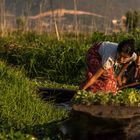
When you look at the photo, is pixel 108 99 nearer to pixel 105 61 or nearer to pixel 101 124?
pixel 101 124

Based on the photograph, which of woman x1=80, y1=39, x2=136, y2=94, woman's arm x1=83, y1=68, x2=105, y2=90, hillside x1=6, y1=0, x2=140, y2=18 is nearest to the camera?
woman x1=80, y1=39, x2=136, y2=94

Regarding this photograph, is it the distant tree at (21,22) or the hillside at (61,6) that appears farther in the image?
the distant tree at (21,22)

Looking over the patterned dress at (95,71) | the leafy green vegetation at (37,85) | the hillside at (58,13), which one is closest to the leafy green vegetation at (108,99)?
the leafy green vegetation at (37,85)

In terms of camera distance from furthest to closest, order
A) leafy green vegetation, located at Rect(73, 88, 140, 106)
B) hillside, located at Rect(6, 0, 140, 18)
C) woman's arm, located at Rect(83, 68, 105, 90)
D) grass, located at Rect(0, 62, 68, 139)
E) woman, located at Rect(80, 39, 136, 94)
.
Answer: hillside, located at Rect(6, 0, 140, 18)
woman's arm, located at Rect(83, 68, 105, 90)
woman, located at Rect(80, 39, 136, 94)
grass, located at Rect(0, 62, 68, 139)
leafy green vegetation, located at Rect(73, 88, 140, 106)

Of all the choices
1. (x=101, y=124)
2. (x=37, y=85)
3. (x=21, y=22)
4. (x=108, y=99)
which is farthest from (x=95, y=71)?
(x=21, y=22)

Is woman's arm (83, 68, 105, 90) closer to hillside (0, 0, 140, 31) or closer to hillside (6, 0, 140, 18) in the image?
hillside (0, 0, 140, 31)

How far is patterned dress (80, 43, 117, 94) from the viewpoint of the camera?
24.9 feet

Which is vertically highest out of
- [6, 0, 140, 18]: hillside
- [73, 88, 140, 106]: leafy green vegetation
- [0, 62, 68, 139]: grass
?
[6, 0, 140, 18]: hillside

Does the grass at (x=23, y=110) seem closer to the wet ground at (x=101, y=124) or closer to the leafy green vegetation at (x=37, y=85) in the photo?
the leafy green vegetation at (x=37, y=85)

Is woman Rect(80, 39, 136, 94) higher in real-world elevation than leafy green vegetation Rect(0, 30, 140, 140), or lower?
higher

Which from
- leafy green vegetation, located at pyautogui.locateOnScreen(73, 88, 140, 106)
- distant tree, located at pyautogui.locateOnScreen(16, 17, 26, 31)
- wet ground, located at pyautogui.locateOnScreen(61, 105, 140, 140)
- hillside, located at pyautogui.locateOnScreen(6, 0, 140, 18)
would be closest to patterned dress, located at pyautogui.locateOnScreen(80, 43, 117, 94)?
leafy green vegetation, located at pyautogui.locateOnScreen(73, 88, 140, 106)

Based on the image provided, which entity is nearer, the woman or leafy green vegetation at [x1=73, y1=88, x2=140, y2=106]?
leafy green vegetation at [x1=73, y1=88, x2=140, y2=106]

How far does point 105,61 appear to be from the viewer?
7164mm

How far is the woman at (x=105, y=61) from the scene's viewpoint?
694 cm
